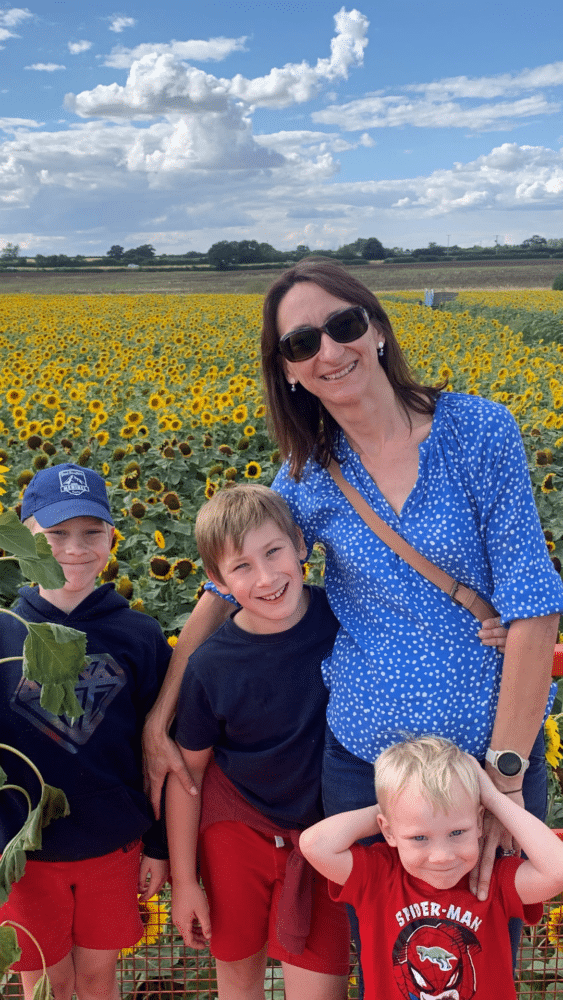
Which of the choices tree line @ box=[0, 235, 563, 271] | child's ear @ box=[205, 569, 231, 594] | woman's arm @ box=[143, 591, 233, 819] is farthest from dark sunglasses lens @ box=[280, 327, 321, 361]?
tree line @ box=[0, 235, 563, 271]

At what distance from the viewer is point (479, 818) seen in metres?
1.82

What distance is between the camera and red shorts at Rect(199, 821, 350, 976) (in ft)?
6.88

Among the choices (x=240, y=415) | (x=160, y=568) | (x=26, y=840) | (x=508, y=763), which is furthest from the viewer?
(x=240, y=415)

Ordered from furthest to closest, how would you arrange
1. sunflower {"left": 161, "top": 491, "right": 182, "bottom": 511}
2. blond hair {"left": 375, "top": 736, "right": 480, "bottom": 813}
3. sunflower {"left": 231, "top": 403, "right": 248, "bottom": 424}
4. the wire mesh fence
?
sunflower {"left": 231, "top": 403, "right": 248, "bottom": 424}
sunflower {"left": 161, "top": 491, "right": 182, "bottom": 511}
the wire mesh fence
blond hair {"left": 375, "top": 736, "right": 480, "bottom": 813}

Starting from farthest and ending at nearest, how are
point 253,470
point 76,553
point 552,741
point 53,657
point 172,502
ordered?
1. point 253,470
2. point 172,502
3. point 552,741
4. point 76,553
5. point 53,657

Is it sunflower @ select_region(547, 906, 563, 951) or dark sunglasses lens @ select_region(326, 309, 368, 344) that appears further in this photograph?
sunflower @ select_region(547, 906, 563, 951)

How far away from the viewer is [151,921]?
246cm

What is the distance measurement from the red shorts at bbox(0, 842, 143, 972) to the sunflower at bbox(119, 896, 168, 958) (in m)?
0.25

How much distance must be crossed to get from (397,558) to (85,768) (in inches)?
35.1

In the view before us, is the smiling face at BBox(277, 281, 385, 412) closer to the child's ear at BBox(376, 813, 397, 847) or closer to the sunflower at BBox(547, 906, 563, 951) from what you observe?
the child's ear at BBox(376, 813, 397, 847)

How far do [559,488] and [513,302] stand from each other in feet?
75.6

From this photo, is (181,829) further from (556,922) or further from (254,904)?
(556,922)

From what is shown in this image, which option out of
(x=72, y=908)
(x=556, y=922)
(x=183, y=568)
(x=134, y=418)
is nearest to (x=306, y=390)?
(x=72, y=908)

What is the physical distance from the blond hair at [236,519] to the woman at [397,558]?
3.3 inches
